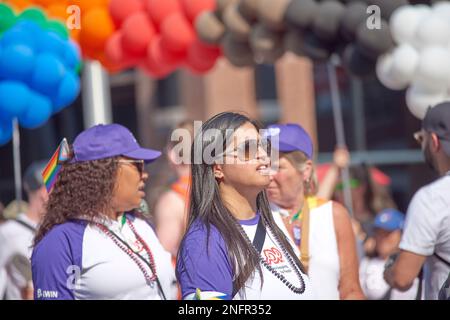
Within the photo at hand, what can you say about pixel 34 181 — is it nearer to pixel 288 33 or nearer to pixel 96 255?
pixel 288 33

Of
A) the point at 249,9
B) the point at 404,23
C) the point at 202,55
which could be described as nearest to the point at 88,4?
the point at 202,55

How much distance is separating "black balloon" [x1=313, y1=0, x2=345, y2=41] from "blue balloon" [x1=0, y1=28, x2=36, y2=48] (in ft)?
6.16

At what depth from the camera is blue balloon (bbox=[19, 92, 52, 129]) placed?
6.12 m

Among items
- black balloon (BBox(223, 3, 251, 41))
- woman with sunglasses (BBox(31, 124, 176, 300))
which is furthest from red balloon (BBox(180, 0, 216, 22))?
woman with sunglasses (BBox(31, 124, 176, 300))

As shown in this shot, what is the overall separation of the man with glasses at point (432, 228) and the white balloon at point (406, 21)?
4.61 feet

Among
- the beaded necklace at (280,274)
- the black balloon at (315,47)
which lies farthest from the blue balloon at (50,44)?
the beaded necklace at (280,274)

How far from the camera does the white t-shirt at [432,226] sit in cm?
368

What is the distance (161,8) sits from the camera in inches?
258

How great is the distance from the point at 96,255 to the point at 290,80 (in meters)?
7.89

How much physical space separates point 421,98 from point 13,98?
258cm

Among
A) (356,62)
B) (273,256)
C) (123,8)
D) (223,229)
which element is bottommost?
(273,256)

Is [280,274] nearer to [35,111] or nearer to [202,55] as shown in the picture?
[35,111]
